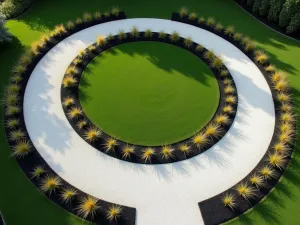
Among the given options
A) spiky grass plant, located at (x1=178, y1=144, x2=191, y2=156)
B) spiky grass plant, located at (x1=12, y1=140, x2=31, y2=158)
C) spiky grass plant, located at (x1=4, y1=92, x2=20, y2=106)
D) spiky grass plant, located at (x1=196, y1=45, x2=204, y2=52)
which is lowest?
spiky grass plant, located at (x1=12, y1=140, x2=31, y2=158)

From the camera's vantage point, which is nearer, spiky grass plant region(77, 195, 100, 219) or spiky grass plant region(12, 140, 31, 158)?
spiky grass plant region(77, 195, 100, 219)

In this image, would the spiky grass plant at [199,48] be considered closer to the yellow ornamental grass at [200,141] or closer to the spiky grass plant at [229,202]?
the yellow ornamental grass at [200,141]

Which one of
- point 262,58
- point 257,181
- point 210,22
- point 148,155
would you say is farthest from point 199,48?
point 257,181

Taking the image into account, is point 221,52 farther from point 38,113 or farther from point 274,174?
point 38,113

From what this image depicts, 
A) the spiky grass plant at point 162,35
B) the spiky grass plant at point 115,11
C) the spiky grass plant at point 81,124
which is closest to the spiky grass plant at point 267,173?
the spiky grass plant at point 81,124

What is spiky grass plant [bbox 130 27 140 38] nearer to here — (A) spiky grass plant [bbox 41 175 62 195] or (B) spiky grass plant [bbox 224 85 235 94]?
(B) spiky grass plant [bbox 224 85 235 94]

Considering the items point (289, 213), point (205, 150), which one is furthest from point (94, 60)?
point (289, 213)

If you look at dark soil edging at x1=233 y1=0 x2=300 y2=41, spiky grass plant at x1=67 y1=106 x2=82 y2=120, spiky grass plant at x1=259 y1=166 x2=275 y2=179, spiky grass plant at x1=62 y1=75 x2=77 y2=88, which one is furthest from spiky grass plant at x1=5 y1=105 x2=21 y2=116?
dark soil edging at x1=233 y1=0 x2=300 y2=41
